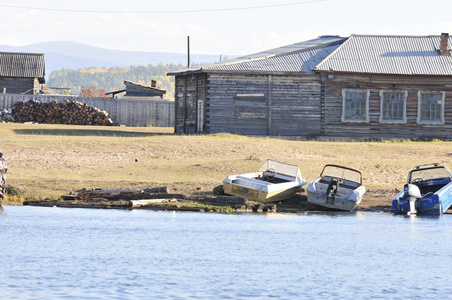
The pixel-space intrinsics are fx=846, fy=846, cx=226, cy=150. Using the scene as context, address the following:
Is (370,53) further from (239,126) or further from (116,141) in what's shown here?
(116,141)

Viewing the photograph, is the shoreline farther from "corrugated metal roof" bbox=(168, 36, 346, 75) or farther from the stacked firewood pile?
the stacked firewood pile

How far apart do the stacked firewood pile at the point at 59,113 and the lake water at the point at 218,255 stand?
3233 cm

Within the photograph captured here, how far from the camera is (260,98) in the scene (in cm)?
4534

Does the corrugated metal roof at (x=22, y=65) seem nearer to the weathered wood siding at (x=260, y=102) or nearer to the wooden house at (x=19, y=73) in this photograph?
the wooden house at (x=19, y=73)

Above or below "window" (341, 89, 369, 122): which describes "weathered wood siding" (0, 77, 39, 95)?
above

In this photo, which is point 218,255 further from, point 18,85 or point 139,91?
point 139,91

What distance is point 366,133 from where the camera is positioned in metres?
46.2

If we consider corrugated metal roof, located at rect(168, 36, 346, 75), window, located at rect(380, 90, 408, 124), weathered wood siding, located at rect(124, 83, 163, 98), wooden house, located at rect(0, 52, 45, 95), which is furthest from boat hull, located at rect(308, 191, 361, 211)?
weathered wood siding, located at rect(124, 83, 163, 98)

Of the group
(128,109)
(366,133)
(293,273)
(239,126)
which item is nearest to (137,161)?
(239,126)

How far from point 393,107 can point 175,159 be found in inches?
591

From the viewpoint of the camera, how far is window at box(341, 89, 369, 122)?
1806 inches

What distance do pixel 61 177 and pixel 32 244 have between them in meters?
12.4

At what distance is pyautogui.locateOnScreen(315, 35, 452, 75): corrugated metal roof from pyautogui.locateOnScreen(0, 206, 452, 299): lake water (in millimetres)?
19878

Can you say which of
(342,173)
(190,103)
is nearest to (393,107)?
(190,103)
